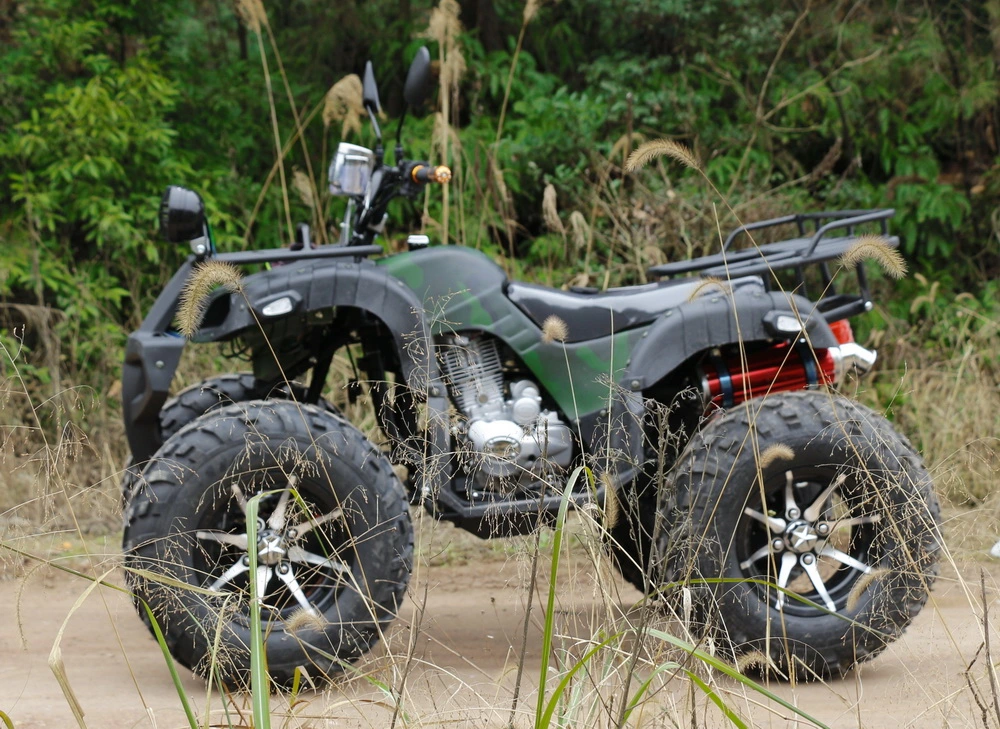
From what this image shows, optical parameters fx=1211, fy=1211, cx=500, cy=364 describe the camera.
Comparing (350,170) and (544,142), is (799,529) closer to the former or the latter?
(350,170)

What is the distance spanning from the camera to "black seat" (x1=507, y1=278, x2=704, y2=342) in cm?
390

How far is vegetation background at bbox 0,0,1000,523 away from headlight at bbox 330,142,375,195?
2.30 meters

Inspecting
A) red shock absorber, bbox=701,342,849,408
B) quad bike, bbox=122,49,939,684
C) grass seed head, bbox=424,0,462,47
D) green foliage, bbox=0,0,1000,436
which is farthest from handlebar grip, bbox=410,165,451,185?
green foliage, bbox=0,0,1000,436

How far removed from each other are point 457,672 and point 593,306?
1.23 metres

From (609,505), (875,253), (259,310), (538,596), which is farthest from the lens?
(259,310)

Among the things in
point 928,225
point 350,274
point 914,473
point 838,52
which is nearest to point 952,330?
point 928,225

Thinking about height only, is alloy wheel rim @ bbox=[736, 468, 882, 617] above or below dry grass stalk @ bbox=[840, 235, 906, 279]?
below

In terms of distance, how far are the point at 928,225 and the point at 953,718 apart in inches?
219

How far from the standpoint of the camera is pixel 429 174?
4.02 m

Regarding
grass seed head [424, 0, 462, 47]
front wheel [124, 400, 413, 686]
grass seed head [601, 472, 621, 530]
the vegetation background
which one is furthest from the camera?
the vegetation background

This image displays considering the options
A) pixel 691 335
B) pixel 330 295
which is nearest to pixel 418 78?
pixel 330 295

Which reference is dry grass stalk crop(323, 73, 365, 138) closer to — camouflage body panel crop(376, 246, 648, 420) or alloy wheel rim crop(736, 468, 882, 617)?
camouflage body panel crop(376, 246, 648, 420)

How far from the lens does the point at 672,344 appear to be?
3.74 metres

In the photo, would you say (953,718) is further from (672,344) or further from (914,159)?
(914,159)
